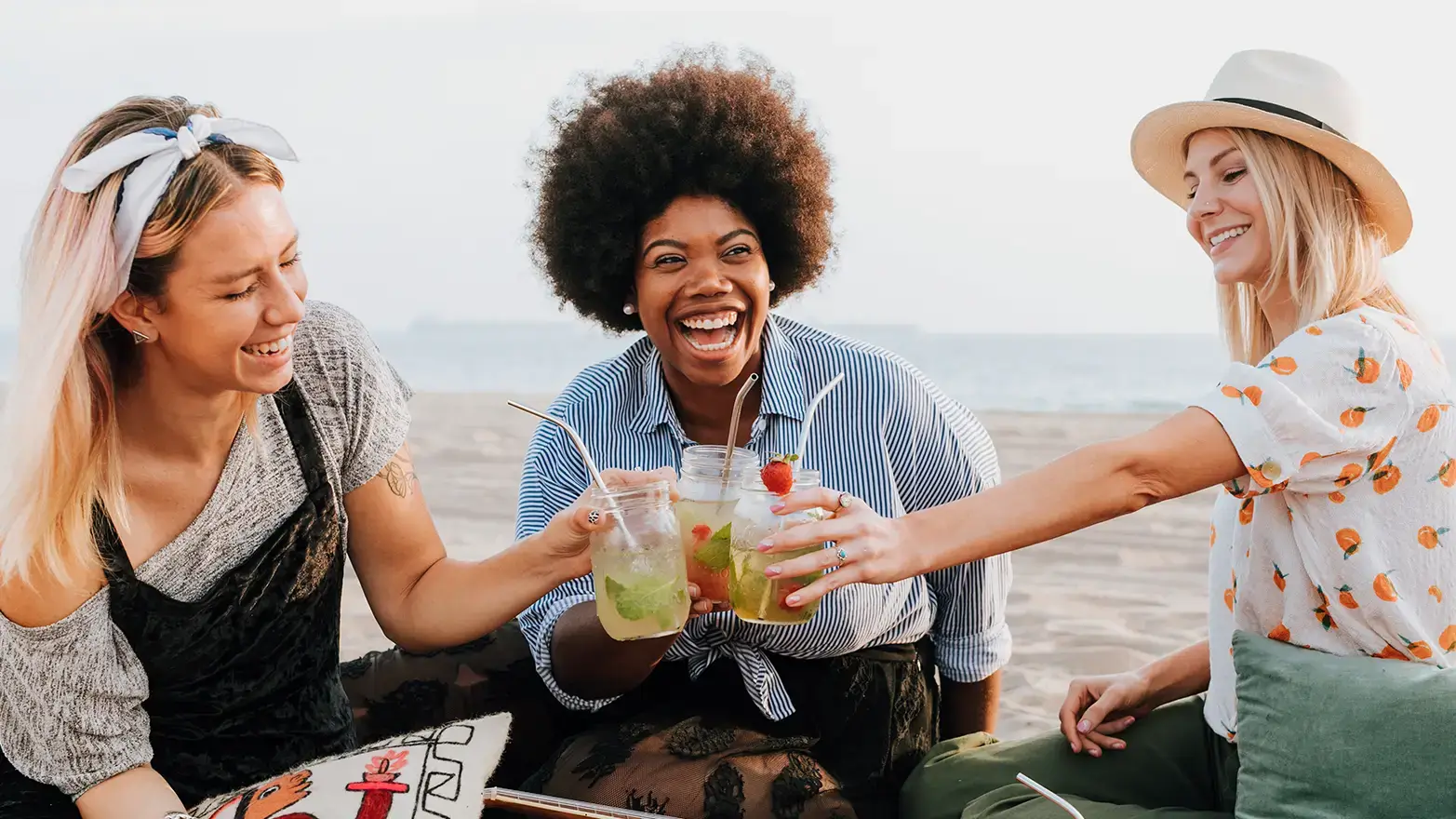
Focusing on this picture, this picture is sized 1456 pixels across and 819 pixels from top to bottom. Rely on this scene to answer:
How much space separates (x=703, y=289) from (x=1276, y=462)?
1.43 metres

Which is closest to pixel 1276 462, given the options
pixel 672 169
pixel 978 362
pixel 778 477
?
pixel 778 477

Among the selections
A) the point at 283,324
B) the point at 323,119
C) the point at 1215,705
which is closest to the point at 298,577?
the point at 283,324

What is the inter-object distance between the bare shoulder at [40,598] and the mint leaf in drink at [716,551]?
123 cm

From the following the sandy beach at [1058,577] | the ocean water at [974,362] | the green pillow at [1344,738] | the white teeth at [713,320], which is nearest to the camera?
the green pillow at [1344,738]

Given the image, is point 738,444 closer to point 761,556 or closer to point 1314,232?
point 761,556

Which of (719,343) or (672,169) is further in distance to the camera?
(672,169)

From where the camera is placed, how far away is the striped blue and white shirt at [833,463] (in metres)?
3.14

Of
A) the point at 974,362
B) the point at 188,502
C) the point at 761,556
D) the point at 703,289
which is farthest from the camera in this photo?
the point at 974,362

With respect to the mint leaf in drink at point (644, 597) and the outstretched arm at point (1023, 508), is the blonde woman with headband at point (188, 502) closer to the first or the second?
the mint leaf in drink at point (644, 597)

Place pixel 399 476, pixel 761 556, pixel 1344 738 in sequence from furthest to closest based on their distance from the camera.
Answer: pixel 399 476 → pixel 761 556 → pixel 1344 738

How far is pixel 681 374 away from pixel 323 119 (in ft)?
75.5

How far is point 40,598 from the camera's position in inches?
98.5

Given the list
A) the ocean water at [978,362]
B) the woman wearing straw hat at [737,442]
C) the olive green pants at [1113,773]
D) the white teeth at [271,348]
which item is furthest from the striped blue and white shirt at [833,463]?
the ocean water at [978,362]

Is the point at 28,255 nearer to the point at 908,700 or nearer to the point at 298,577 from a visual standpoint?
the point at 298,577
